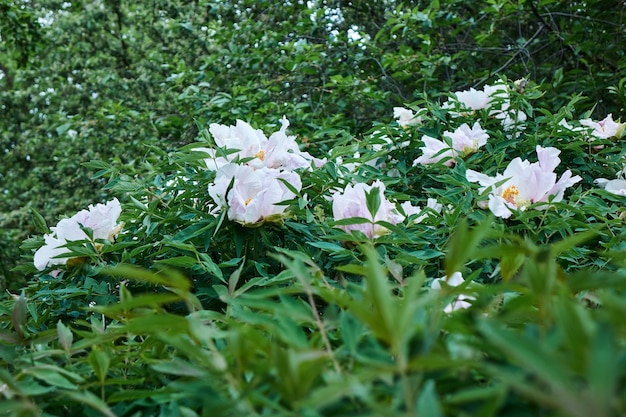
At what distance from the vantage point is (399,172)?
5.36 feet

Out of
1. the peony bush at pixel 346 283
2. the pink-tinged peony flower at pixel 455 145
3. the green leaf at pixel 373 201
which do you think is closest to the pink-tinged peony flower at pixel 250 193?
the peony bush at pixel 346 283

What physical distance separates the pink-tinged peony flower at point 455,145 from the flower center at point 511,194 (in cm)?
27

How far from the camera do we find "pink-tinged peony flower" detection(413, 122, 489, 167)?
4.95ft

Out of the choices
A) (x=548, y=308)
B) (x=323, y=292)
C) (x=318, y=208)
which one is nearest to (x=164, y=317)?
(x=323, y=292)

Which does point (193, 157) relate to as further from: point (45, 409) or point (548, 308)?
point (548, 308)

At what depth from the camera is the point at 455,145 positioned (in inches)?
59.7

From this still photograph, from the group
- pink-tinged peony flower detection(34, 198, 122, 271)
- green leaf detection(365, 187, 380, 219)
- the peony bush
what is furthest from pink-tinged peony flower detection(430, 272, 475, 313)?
pink-tinged peony flower detection(34, 198, 122, 271)

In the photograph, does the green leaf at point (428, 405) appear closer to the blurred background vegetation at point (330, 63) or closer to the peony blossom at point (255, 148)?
the peony blossom at point (255, 148)

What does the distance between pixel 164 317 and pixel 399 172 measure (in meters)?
1.16

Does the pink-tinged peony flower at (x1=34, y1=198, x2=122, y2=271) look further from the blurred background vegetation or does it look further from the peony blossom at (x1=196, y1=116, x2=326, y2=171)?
the blurred background vegetation

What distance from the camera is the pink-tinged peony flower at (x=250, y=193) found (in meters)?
1.05

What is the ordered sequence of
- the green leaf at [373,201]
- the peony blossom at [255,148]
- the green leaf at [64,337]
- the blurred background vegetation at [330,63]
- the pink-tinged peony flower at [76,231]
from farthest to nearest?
the blurred background vegetation at [330,63]
the peony blossom at [255,148]
the pink-tinged peony flower at [76,231]
the green leaf at [373,201]
the green leaf at [64,337]

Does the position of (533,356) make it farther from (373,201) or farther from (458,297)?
(373,201)

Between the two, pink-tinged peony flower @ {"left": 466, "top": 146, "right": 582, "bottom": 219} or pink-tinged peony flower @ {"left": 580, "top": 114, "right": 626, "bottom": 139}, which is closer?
pink-tinged peony flower @ {"left": 466, "top": 146, "right": 582, "bottom": 219}
